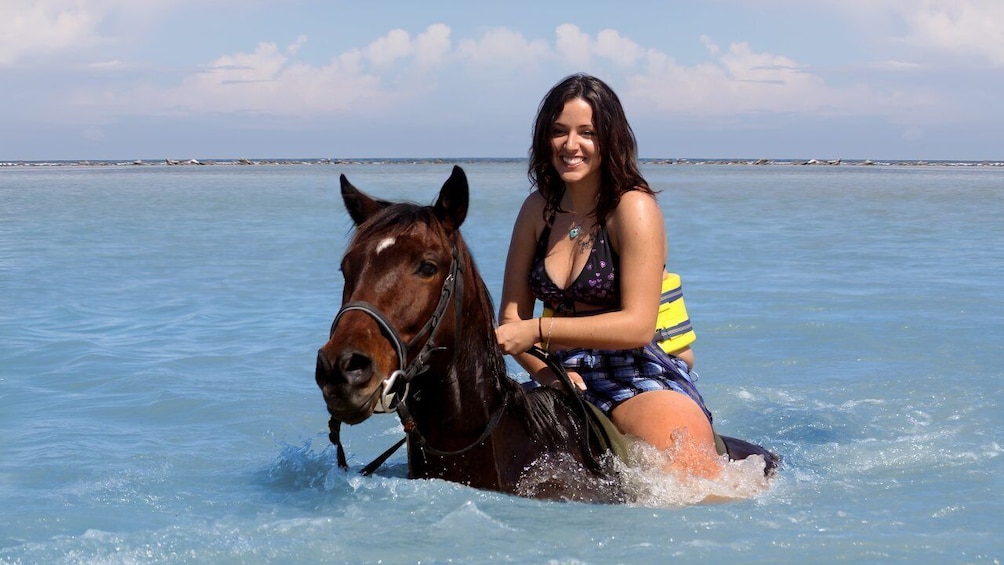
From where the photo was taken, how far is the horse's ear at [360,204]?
3754mm

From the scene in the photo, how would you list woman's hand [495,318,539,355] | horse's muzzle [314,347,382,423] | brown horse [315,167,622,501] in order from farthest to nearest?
woman's hand [495,318,539,355] < brown horse [315,167,622,501] < horse's muzzle [314,347,382,423]

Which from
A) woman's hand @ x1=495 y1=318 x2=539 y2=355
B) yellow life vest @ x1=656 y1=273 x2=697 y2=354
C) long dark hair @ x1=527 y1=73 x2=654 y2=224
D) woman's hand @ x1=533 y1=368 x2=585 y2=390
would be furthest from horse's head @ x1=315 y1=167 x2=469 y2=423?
yellow life vest @ x1=656 y1=273 x2=697 y2=354

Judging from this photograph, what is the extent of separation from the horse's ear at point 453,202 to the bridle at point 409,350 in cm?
9

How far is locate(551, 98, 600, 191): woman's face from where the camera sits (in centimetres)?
422

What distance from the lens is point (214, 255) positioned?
67.1ft

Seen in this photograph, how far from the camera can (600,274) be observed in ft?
13.7

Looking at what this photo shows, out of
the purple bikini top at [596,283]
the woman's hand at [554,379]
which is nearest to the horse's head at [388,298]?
the purple bikini top at [596,283]

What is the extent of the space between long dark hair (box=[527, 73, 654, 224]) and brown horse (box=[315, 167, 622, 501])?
2.39 feet

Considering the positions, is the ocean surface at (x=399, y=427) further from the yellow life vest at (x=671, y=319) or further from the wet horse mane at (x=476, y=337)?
the yellow life vest at (x=671, y=319)

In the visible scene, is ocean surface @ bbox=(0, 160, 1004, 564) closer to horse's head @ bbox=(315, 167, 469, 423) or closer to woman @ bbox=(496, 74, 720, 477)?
woman @ bbox=(496, 74, 720, 477)

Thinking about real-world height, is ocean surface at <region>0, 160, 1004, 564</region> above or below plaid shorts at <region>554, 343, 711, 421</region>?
below

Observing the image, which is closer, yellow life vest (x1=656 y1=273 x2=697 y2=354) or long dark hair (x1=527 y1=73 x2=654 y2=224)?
long dark hair (x1=527 y1=73 x2=654 y2=224)

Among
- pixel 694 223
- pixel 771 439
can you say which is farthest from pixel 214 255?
pixel 771 439

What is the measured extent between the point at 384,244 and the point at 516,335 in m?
0.71
